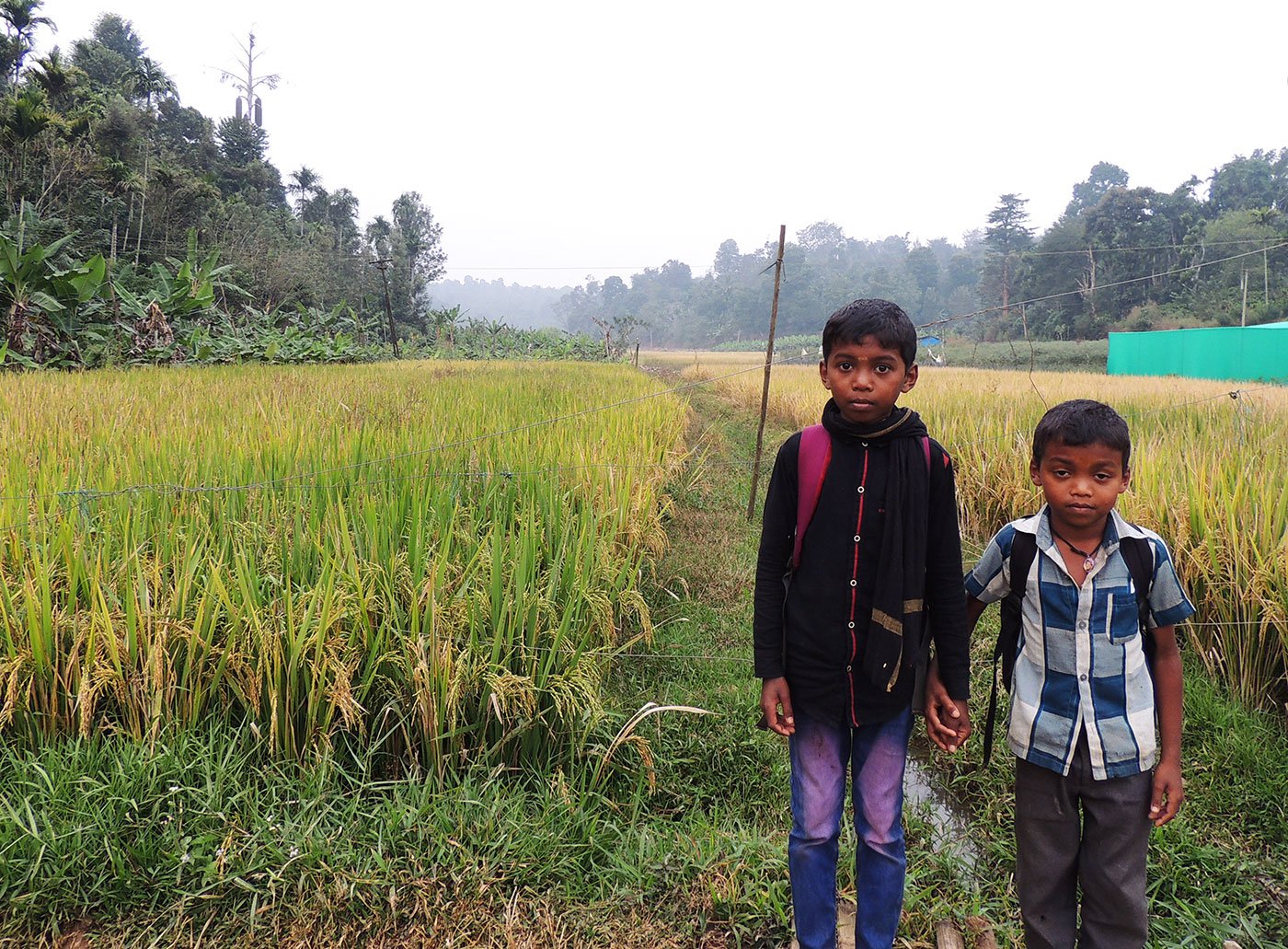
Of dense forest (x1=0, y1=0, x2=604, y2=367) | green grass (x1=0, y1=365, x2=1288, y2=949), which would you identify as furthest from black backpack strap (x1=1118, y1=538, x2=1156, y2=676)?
dense forest (x1=0, y1=0, x2=604, y2=367)

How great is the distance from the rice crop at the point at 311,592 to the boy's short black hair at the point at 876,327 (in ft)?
3.86

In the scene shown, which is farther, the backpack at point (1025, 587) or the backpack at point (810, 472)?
the backpack at point (810, 472)

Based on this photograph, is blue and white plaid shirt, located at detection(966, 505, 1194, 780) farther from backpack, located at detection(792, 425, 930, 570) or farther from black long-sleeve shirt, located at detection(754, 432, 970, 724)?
backpack, located at detection(792, 425, 930, 570)

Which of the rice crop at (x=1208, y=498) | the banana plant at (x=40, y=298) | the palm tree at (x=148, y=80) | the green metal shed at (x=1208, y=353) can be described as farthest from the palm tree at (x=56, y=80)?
the green metal shed at (x=1208, y=353)

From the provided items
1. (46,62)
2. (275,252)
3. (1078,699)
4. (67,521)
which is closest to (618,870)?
(1078,699)

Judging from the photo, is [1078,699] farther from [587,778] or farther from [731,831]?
[587,778]

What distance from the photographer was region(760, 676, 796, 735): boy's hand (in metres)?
1.48

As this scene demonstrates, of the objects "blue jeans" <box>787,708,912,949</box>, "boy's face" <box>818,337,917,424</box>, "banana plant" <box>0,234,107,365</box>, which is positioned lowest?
"blue jeans" <box>787,708,912,949</box>

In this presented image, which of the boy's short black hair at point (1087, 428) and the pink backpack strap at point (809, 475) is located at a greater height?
the boy's short black hair at point (1087, 428)

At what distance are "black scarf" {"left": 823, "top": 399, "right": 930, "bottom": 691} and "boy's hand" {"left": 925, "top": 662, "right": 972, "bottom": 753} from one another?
0.35 ft

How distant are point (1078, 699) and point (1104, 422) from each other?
0.51m

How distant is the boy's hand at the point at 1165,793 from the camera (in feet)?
4.40

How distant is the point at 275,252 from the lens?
22.1m

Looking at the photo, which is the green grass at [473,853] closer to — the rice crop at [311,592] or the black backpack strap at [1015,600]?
the rice crop at [311,592]
